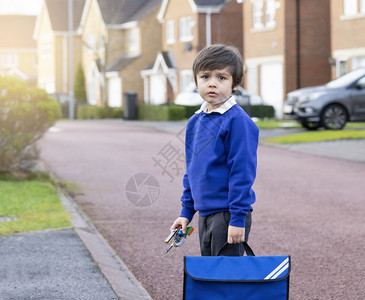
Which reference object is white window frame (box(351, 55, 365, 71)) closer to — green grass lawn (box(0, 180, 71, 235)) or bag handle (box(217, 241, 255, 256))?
green grass lawn (box(0, 180, 71, 235))

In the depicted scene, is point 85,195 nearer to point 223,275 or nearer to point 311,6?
point 223,275

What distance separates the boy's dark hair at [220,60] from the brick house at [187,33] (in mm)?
38304

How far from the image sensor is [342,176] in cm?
1277

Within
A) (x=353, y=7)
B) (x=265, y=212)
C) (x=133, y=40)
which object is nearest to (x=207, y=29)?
(x=133, y=40)

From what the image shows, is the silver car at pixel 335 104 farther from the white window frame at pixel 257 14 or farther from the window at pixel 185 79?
the window at pixel 185 79

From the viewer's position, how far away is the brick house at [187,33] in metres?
43.9

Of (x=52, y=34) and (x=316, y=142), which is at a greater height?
(x=52, y=34)

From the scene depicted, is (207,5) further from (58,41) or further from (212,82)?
(212,82)

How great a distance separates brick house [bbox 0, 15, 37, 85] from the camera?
9519 cm

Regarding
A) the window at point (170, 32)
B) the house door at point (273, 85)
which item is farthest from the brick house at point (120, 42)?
the house door at point (273, 85)

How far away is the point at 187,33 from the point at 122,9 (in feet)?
41.8

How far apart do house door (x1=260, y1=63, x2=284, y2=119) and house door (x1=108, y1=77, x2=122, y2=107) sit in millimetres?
19835

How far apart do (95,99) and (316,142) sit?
137 ft

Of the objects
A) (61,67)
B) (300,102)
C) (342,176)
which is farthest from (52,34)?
(342,176)
